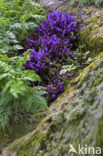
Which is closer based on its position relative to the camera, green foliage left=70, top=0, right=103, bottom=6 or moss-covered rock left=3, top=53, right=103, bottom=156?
moss-covered rock left=3, top=53, right=103, bottom=156

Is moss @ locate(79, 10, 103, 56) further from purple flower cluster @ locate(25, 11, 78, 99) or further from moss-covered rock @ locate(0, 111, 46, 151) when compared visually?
moss-covered rock @ locate(0, 111, 46, 151)

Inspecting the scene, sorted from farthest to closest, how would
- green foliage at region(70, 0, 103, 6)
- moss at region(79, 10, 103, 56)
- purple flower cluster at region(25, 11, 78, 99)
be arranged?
green foliage at region(70, 0, 103, 6) → moss at region(79, 10, 103, 56) → purple flower cluster at region(25, 11, 78, 99)

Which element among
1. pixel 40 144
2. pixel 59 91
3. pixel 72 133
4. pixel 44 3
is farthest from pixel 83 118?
pixel 44 3

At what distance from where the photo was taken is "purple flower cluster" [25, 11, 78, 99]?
343 centimetres

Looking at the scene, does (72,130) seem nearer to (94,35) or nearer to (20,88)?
(20,88)

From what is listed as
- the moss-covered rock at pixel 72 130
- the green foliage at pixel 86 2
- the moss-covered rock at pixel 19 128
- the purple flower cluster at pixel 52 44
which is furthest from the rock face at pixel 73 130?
the green foliage at pixel 86 2

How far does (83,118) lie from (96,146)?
0.36 meters

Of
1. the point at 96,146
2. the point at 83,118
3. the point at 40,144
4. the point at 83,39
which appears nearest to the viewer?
the point at 96,146

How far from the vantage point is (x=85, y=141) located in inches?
53.9

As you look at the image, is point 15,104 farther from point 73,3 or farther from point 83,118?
point 73,3

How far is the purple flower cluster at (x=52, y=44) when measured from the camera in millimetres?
3428

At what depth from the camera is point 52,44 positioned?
3.86 metres

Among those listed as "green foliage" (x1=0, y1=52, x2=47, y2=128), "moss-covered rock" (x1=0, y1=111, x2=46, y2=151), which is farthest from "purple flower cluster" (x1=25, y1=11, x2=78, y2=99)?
"green foliage" (x1=0, y1=52, x2=47, y2=128)

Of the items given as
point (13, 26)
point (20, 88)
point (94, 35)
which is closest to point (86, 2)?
point (94, 35)
